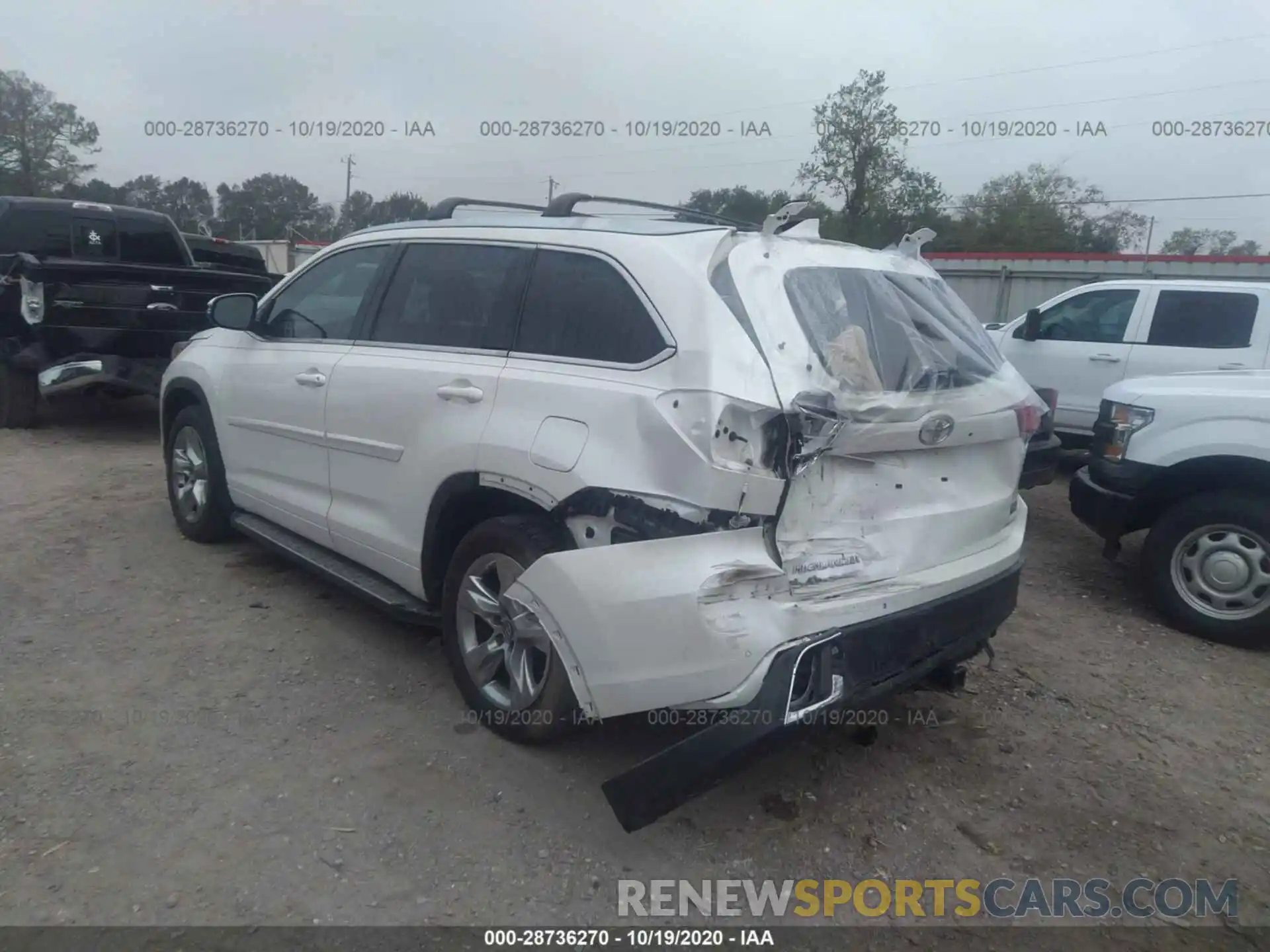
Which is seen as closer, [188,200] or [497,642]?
[497,642]

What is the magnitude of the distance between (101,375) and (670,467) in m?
6.82

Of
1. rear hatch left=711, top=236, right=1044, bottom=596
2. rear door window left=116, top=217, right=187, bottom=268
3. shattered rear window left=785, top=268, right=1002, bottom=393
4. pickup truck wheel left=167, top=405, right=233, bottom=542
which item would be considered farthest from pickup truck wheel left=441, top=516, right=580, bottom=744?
rear door window left=116, top=217, right=187, bottom=268

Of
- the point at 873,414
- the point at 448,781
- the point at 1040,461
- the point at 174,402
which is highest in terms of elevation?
the point at 873,414

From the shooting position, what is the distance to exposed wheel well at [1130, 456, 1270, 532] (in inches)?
185

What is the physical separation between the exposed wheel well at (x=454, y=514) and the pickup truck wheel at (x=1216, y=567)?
11.8ft

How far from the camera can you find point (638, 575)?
2.62 metres

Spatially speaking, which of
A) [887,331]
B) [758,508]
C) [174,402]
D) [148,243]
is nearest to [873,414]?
[887,331]

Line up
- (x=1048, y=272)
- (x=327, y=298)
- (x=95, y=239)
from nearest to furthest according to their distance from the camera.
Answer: (x=327, y=298)
(x=95, y=239)
(x=1048, y=272)

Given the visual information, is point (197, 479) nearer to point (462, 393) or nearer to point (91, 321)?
point (462, 393)

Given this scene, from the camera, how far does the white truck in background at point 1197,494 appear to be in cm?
466

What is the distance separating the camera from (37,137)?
1487 inches

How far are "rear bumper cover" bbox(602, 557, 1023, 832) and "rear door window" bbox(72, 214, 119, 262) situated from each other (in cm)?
885

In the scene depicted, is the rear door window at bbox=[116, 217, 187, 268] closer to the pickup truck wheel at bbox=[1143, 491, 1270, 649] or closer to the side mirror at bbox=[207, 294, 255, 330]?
the side mirror at bbox=[207, 294, 255, 330]

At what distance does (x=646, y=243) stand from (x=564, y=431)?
0.67m
